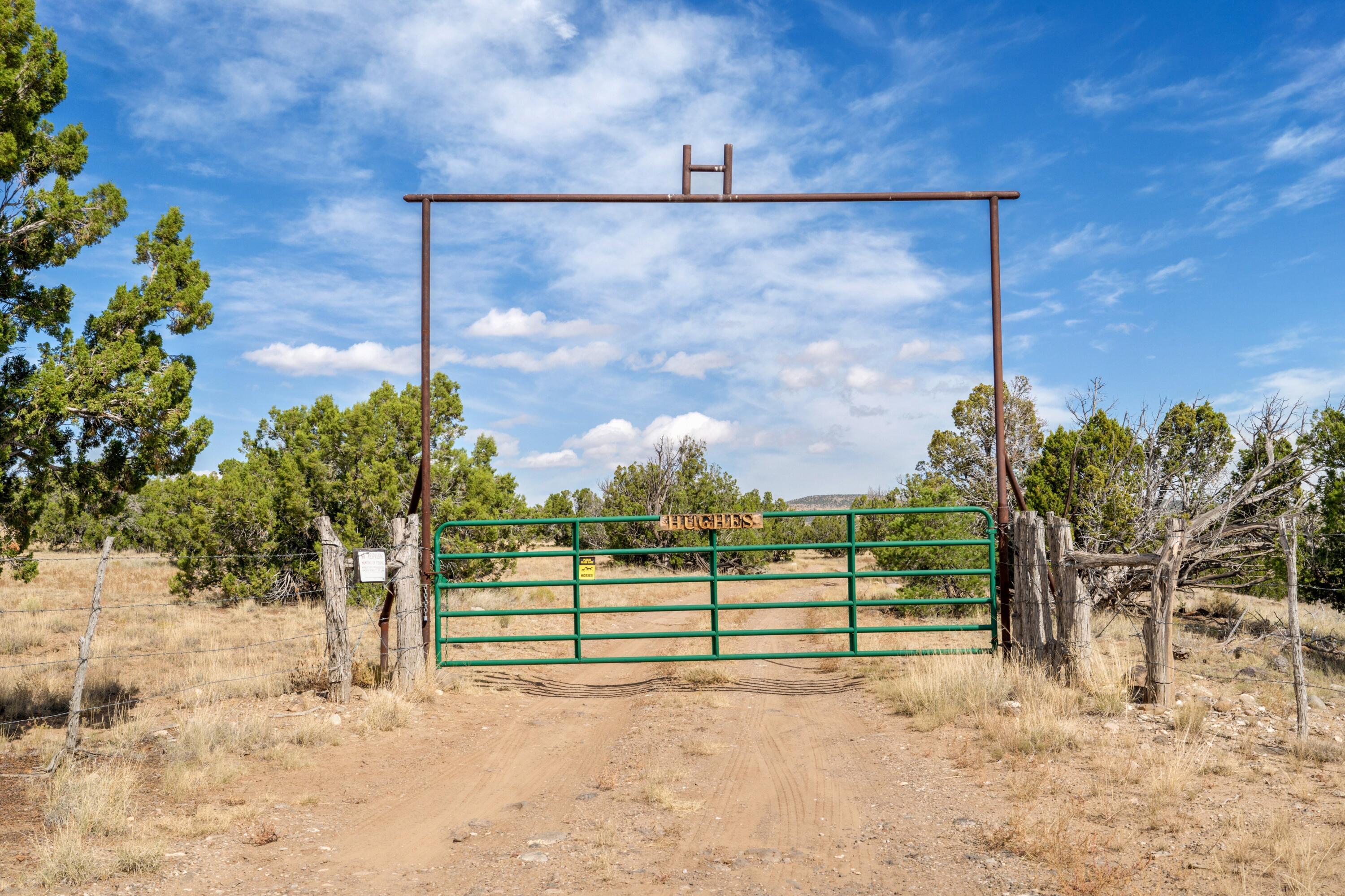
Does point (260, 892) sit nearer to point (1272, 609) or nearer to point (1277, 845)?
point (1277, 845)

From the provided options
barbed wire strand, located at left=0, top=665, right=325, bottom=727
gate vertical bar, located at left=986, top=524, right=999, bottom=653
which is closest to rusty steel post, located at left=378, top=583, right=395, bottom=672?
barbed wire strand, located at left=0, top=665, right=325, bottom=727

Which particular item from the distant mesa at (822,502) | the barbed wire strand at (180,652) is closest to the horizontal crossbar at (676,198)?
the barbed wire strand at (180,652)

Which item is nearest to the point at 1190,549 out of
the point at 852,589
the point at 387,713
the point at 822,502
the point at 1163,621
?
the point at 1163,621

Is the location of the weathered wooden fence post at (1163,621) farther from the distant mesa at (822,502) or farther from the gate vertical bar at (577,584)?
the distant mesa at (822,502)

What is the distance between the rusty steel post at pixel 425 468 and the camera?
998 cm

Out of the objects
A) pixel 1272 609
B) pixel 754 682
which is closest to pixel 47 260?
pixel 754 682

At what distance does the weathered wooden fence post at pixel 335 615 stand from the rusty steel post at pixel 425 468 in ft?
3.57

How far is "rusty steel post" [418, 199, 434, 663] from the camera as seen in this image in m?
9.98

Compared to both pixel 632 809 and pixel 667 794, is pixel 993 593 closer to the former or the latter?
pixel 667 794

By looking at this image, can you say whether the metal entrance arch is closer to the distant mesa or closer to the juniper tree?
the juniper tree

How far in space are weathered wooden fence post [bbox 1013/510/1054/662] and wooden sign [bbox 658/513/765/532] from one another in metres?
3.14

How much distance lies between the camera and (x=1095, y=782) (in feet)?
19.7

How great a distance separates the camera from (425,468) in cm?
1012

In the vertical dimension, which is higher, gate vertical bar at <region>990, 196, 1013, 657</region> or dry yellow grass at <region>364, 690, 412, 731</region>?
gate vertical bar at <region>990, 196, 1013, 657</region>
